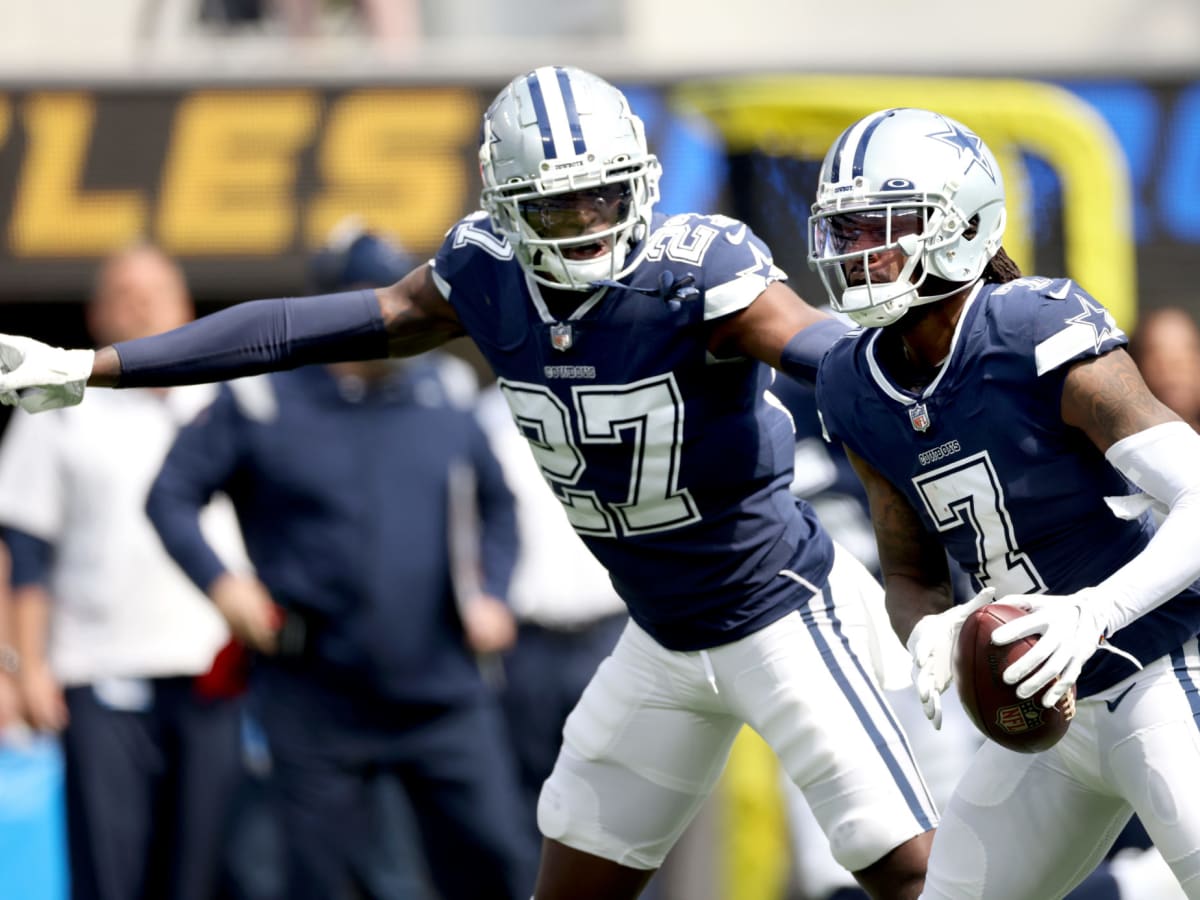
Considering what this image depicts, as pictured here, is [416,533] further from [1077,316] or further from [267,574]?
[1077,316]

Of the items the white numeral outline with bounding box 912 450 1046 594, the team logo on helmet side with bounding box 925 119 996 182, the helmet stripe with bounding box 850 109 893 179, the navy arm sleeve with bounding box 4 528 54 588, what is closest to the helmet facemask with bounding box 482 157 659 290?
the helmet stripe with bounding box 850 109 893 179

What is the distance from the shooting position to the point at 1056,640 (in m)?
3.21

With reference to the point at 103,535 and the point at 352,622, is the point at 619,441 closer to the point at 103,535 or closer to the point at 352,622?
the point at 352,622

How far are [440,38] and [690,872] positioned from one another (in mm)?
4719

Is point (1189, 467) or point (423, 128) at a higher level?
point (1189, 467)

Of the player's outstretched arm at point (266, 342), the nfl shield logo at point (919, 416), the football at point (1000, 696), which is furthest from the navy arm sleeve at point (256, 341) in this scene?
the football at point (1000, 696)

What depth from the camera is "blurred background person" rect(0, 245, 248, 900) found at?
19.0 ft

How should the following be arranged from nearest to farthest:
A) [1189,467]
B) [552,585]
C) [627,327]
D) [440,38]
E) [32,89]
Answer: [1189,467], [627,327], [552,585], [32,89], [440,38]

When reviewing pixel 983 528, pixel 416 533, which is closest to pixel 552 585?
pixel 416 533

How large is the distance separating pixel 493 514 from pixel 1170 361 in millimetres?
1887

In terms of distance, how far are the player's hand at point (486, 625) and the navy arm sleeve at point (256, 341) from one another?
1.67 m

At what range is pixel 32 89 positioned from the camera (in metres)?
7.37

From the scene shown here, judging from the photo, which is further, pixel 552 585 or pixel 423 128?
pixel 423 128

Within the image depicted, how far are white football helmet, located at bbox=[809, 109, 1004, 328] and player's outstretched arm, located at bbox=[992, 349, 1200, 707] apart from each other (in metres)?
0.37
